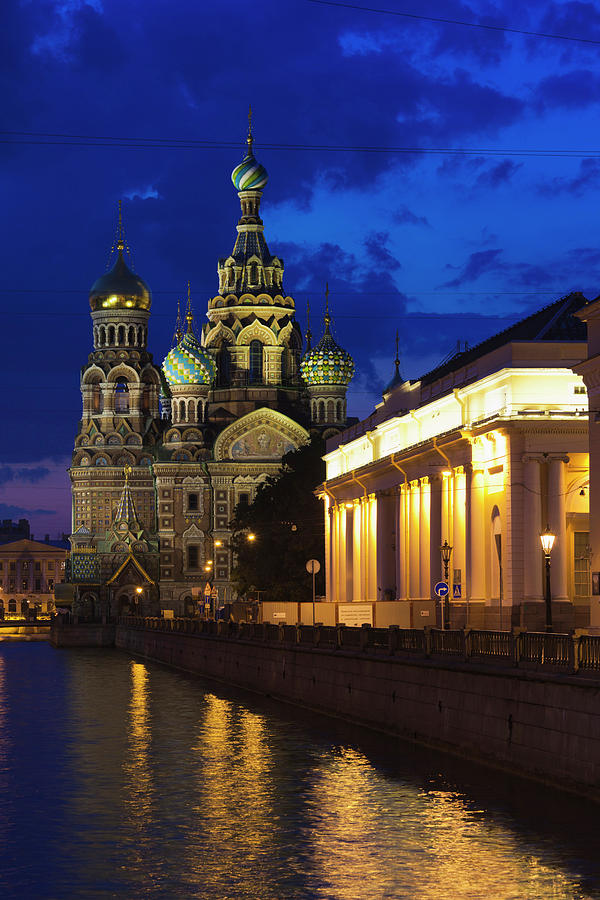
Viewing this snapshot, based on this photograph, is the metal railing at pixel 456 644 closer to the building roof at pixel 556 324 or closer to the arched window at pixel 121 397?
the building roof at pixel 556 324

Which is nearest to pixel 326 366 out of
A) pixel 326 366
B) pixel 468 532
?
pixel 326 366

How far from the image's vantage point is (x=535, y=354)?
4966cm

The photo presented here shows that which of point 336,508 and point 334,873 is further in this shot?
point 336,508

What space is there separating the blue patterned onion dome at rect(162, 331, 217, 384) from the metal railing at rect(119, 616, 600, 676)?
239 ft

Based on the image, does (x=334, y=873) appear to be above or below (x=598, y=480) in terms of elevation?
below

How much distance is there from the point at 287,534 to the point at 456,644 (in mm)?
54875

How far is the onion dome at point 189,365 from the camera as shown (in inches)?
5261

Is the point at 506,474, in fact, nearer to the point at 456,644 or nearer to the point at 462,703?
the point at 456,644

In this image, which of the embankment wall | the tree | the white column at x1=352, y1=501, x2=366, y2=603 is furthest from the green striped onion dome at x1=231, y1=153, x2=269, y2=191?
the embankment wall

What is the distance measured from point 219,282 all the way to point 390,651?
10156cm

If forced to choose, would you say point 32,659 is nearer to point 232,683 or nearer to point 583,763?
point 232,683

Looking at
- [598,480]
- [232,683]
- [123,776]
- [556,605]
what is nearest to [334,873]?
[123,776]

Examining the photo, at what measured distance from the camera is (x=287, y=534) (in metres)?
91.9

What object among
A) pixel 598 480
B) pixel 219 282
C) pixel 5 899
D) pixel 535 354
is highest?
pixel 219 282
